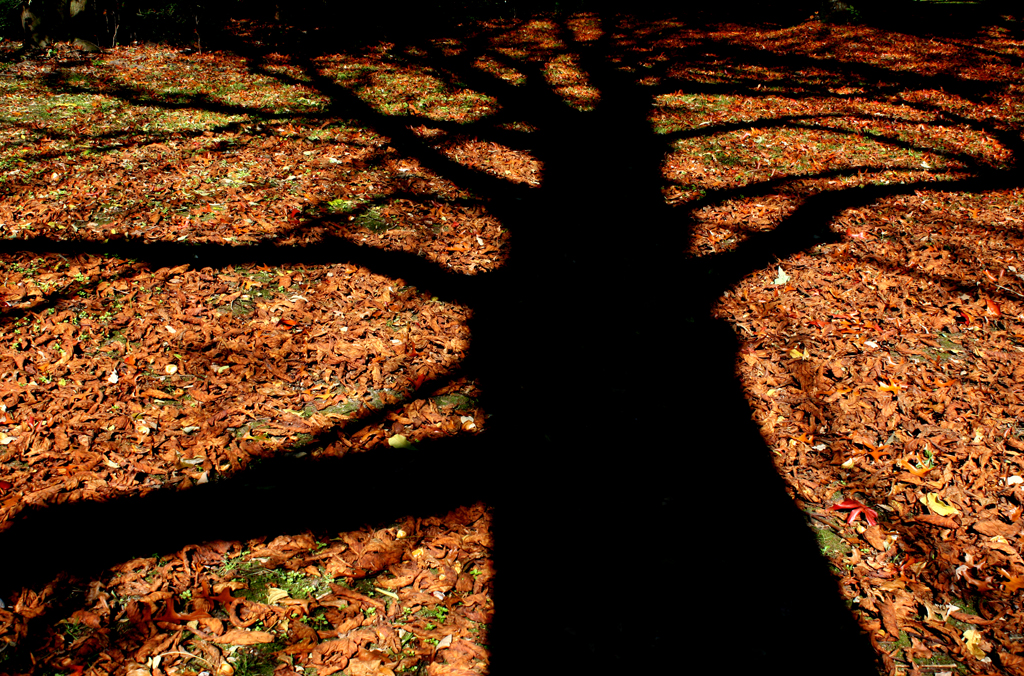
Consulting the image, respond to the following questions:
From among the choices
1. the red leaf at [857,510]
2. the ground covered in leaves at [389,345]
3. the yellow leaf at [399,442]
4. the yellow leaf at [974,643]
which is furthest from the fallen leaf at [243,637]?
the yellow leaf at [974,643]

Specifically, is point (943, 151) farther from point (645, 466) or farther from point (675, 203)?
point (645, 466)

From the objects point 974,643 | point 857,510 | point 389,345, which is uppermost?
point 389,345

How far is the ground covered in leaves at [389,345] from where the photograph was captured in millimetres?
2588

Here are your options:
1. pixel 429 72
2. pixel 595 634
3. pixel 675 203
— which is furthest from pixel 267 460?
pixel 429 72

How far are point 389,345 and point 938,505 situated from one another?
3.28 meters

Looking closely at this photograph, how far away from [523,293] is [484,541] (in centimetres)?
237

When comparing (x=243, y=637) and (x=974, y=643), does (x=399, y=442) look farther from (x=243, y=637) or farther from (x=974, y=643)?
(x=974, y=643)

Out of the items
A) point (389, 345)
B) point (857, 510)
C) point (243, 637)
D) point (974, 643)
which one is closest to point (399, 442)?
point (389, 345)

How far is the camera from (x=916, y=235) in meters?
5.77

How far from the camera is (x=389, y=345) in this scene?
4184 millimetres

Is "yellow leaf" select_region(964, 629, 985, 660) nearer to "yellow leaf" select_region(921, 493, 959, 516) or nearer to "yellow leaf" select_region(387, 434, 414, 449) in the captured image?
"yellow leaf" select_region(921, 493, 959, 516)

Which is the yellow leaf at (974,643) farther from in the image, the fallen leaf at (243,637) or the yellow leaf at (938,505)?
the fallen leaf at (243,637)

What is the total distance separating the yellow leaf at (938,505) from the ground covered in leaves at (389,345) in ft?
0.08

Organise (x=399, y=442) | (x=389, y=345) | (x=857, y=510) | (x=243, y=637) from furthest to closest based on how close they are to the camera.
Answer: (x=389, y=345) → (x=399, y=442) → (x=857, y=510) → (x=243, y=637)
